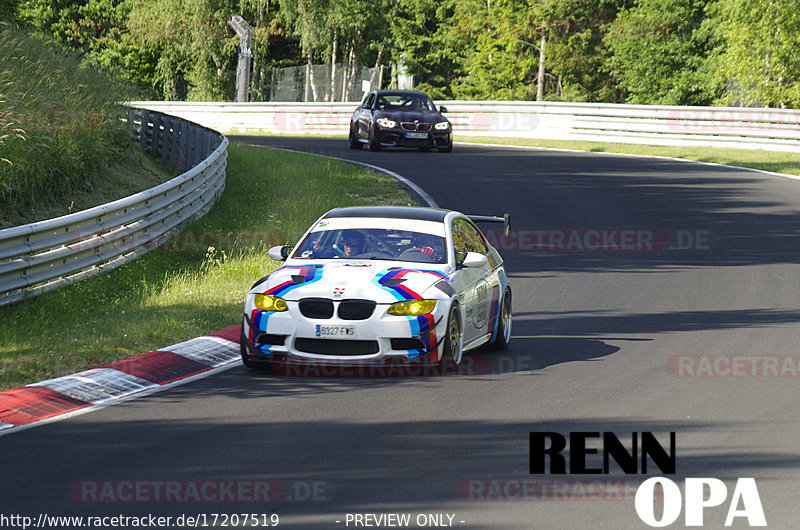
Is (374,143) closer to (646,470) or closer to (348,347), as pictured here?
(348,347)

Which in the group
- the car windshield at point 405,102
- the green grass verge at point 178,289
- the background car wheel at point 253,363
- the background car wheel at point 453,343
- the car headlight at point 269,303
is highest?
the car windshield at point 405,102

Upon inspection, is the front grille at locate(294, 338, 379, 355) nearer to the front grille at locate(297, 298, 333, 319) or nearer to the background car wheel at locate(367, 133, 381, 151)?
the front grille at locate(297, 298, 333, 319)

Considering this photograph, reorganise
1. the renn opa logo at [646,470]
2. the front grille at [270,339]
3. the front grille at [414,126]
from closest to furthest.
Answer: the renn opa logo at [646,470]
the front grille at [270,339]
the front grille at [414,126]

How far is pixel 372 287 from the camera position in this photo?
1004 centimetres

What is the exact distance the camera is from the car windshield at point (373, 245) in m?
Answer: 11.0

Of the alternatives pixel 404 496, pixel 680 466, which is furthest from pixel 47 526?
pixel 680 466

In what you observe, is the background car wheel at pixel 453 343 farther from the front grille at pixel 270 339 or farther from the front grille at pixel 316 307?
the front grille at pixel 270 339

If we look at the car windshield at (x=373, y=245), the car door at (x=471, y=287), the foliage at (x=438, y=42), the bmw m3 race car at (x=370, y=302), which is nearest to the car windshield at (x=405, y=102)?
the foliage at (x=438, y=42)

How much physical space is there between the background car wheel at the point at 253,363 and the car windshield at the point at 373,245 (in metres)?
1.12

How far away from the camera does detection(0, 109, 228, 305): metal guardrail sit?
1320 cm

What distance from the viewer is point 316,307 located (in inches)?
392

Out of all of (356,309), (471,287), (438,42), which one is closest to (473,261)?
(471,287)

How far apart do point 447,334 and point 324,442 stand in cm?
254

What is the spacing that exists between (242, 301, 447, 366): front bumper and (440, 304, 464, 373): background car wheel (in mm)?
182
